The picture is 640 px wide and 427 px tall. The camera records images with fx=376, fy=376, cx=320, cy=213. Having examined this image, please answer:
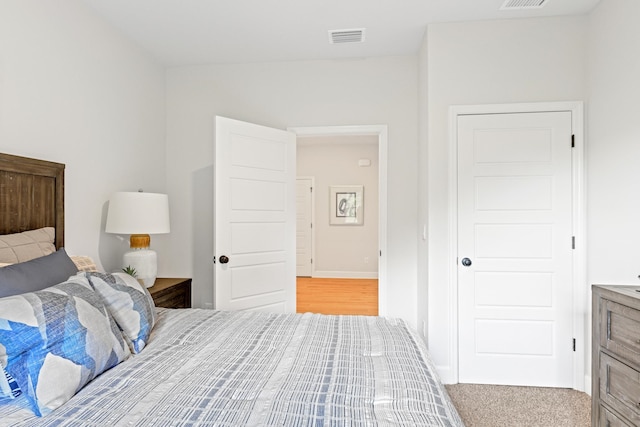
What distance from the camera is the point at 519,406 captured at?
245 cm

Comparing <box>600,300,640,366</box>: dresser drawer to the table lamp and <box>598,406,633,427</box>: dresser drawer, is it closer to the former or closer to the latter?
<box>598,406,633,427</box>: dresser drawer

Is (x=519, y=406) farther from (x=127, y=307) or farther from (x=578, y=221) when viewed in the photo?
(x=127, y=307)

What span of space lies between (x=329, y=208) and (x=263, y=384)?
591cm

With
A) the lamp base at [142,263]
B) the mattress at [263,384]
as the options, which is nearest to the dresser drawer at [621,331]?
the mattress at [263,384]

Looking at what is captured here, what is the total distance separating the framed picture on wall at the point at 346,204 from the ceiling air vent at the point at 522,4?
4548 mm

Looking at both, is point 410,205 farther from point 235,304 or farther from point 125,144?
point 125,144

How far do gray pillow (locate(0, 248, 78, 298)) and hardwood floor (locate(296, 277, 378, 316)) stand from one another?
335 cm

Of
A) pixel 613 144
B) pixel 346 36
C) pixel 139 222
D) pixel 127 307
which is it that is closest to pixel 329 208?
pixel 346 36

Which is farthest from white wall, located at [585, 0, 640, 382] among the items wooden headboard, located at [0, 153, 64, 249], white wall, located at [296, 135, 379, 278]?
white wall, located at [296, 135, 379, 278]

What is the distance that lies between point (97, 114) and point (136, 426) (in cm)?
235

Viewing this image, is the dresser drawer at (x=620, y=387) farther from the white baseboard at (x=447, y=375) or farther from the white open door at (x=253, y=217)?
the white open door at (x=253, y=217)

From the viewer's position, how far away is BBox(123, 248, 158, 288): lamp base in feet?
8.98

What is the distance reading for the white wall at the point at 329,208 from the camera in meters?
6.98

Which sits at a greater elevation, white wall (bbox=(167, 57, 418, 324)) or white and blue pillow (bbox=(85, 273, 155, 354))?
white wall (bbox=(167, 57, 418, 324))
